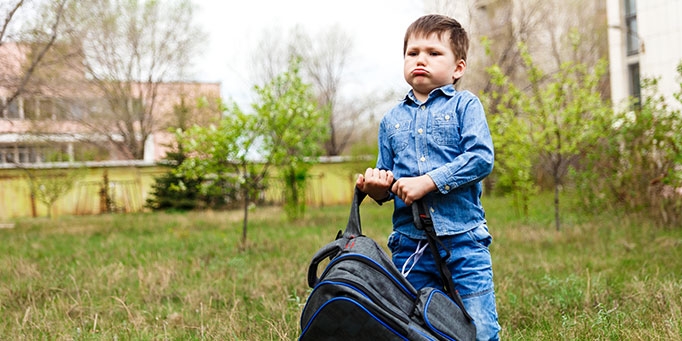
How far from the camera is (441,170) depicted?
2.30 m

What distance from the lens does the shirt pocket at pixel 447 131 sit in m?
2.48

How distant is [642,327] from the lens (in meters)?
3.40

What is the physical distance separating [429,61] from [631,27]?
20.9 metres

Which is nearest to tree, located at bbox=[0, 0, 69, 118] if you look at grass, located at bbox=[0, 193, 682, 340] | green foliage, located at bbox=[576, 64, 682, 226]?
grass, located at bbox=[0, 193, 682, 340]

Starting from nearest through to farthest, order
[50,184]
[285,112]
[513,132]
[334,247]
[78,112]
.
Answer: [334,247]
[513,132]
[285,112]
[50,184]
[78,112]

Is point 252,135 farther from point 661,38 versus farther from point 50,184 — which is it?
point 661,38

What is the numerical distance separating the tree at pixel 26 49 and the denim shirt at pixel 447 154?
10.2 metres

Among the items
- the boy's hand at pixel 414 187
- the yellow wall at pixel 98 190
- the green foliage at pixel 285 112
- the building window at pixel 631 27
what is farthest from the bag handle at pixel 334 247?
the building window at pixel 631 27

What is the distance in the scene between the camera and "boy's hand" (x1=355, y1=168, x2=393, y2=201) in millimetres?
2348

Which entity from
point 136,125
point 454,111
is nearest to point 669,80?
point 454,111

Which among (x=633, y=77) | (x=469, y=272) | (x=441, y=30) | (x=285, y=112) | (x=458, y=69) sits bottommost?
(x=469, y=272)

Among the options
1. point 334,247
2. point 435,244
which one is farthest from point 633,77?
point 334,247

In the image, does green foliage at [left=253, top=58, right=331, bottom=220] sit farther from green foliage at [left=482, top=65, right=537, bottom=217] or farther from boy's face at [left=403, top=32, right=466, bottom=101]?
boy's face at [left=403, top=32, right=466, bottom=101]

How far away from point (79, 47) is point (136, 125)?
22.7m
